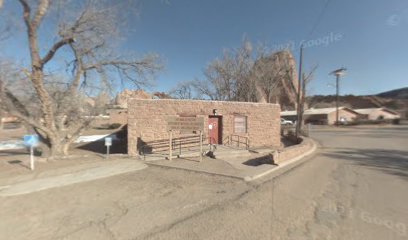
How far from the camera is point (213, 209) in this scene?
5.98m

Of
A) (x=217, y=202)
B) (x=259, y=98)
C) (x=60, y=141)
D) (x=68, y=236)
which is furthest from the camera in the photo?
(x=259, y=98)

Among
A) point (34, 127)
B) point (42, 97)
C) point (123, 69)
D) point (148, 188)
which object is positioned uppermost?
point (123, 69)

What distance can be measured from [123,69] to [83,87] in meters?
2.91

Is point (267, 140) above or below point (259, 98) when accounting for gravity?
below

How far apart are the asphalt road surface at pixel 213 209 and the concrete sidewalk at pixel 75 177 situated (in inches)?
26.0

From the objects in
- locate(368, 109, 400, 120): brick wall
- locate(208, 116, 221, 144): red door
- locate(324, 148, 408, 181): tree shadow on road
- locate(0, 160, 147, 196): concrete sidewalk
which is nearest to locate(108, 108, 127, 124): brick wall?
locate(208, 116, 221, 144): red door

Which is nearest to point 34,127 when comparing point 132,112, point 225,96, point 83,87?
point 83,87

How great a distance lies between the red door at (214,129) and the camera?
17.5 m

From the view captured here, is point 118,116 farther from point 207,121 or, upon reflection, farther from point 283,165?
point 283,165

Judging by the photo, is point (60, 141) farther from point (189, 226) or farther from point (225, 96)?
point (225, 96)

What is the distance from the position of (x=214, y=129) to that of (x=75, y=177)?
9.90 meters

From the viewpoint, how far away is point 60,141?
14.8 metres

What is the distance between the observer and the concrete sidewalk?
26.6 ft

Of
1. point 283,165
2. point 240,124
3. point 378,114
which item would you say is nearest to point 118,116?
point 240,124
